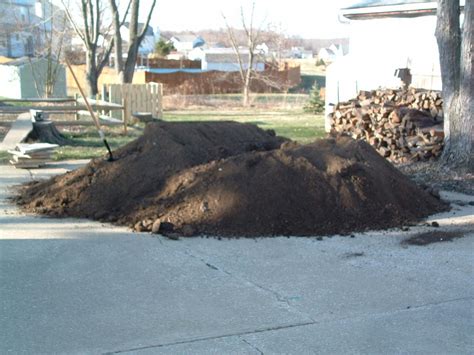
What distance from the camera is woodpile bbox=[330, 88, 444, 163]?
45.0 feet

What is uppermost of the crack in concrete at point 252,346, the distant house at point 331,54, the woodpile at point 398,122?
the distant house at point 331,54

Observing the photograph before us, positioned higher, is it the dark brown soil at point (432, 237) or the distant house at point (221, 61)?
the distant house at point (221, 61)

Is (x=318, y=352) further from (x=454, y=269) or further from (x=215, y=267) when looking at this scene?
(x=454, y=269)

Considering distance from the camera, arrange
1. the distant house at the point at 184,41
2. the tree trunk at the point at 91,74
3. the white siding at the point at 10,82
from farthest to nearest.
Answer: the distant house at the point at 184,41 < the white siding at the point at 10,82 < the tree trunk at the point at 91,74

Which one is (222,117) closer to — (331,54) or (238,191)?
(238,191)

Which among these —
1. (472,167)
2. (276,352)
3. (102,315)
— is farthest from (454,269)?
(472,167)

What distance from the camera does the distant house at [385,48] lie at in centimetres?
1686

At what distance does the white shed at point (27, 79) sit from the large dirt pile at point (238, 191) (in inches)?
1002

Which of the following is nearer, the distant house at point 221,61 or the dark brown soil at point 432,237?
the dark brown soil at point 432,237

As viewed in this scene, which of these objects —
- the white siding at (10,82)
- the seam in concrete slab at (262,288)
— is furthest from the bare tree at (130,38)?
the seam in concrete slab at (262,288)

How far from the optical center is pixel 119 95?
2470cm

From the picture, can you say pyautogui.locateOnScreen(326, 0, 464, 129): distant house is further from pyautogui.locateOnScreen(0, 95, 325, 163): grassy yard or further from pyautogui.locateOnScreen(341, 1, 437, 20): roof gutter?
pyautogui.locateOnScreen(0, 95, 325, 163): grassy yard

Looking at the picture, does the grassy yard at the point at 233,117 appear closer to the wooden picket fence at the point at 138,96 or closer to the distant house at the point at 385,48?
the wooden picket fence at the point at 138,96

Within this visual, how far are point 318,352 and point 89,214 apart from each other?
507cm
